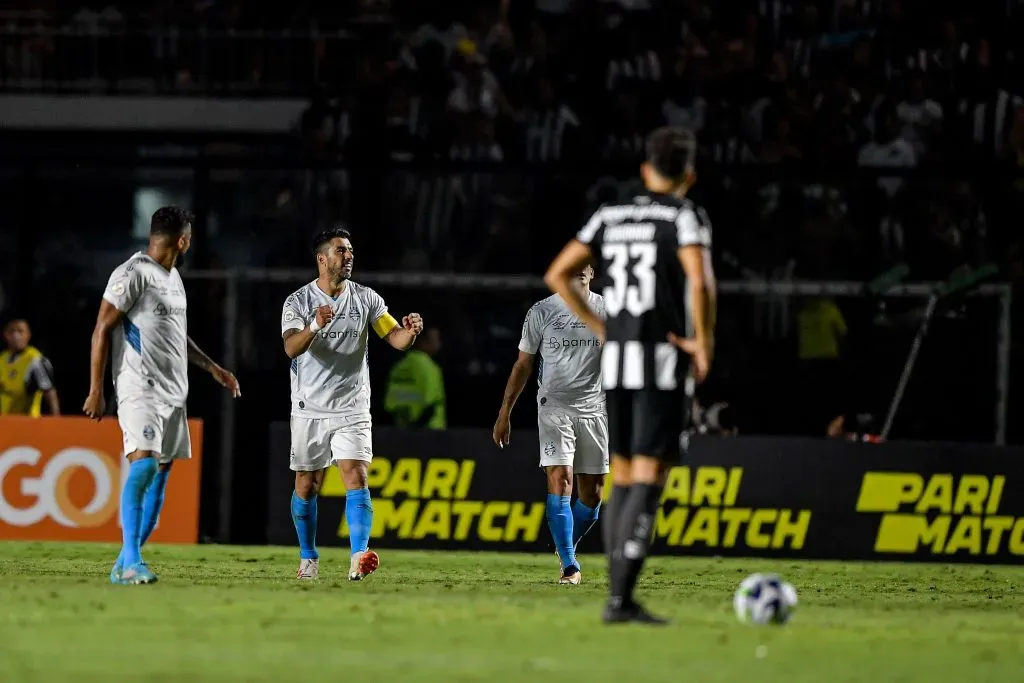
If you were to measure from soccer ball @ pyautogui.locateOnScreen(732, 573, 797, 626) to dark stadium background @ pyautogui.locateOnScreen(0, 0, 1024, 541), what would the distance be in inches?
329

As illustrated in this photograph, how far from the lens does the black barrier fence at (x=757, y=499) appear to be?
16.1 metres

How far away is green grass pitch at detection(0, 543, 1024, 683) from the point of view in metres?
6.47

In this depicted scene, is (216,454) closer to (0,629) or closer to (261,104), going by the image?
(261,104)

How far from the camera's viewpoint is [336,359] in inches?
466

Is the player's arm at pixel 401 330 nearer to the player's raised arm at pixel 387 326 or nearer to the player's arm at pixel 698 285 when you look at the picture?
the player's raised arm at pixel 387 326

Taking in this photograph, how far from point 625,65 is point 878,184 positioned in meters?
4.54

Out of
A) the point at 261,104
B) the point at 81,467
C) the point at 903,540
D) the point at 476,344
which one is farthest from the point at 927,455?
the point at 261,104

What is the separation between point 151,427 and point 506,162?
6.83 metres

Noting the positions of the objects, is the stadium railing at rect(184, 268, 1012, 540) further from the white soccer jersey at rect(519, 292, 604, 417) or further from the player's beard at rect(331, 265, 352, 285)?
the player's beard at rect(331, 265, 352, 285)

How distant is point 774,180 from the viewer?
16.7 meters

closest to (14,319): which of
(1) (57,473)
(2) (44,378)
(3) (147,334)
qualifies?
(2) (44,378)

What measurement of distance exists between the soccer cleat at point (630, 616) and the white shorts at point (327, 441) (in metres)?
3.87

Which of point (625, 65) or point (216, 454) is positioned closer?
point (216, 454)

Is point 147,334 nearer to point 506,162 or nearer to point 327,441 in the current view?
point 327,441
